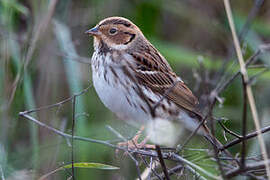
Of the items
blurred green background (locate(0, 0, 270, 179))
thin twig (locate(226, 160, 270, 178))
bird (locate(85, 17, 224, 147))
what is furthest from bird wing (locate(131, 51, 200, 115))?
thin twig (locate(226, 160, 270, 178))

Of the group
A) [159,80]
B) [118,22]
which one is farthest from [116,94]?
[118,22]

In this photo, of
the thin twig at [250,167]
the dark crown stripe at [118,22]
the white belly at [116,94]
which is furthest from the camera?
the dark crown stripe at [118,22]

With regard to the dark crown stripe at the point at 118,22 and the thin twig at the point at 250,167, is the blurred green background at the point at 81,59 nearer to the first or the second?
the dark crown stripe at the point at 118,22

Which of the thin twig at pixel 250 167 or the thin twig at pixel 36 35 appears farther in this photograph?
the thin twig at pixel 36 35

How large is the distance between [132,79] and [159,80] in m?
0.37

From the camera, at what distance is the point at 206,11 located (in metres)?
4.63

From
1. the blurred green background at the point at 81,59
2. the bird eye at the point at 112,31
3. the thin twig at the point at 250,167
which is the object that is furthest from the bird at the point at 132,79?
the thin twig at the point at 250,167

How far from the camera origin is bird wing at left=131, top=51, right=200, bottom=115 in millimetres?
3203

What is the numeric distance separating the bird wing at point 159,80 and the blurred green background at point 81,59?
113 millimetres

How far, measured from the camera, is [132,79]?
2.91 metres

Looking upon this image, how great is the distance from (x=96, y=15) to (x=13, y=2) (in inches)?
37.7

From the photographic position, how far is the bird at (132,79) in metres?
2.96

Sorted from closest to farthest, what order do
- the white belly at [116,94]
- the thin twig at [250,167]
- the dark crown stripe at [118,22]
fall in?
the thin twig at [250,167]
the white belly at [116,94]
the dark crown stripe at [118,22]

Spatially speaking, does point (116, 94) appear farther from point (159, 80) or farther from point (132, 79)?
point (159, 80)
